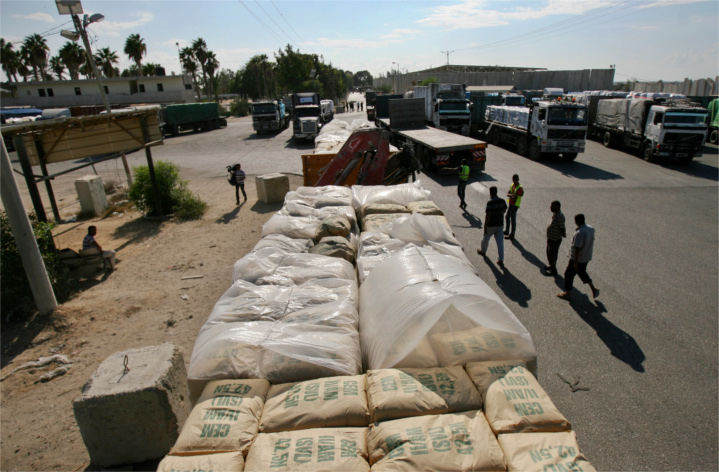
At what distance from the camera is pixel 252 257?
4586 millimetres

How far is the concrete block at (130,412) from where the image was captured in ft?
11.1

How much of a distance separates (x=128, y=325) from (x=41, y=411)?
1753 mm

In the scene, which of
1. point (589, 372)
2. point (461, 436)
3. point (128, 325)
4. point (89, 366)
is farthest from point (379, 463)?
point (128, 325)

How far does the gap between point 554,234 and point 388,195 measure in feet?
9.98

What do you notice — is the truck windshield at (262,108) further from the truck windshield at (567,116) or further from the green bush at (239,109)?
the green bush at (239,109)

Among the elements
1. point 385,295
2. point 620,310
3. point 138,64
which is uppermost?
point 138,64

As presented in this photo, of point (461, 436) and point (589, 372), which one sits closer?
point (461, 436)

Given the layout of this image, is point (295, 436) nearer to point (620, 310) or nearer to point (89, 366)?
point (89, 366)

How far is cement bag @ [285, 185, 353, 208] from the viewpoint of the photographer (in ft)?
23.8

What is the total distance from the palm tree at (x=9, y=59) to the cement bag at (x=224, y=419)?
7037cm

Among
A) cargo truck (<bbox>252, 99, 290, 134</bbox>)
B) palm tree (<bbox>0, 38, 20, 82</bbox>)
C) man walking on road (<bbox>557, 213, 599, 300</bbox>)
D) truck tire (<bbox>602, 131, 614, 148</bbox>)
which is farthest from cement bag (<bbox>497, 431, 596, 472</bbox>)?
palm tree (<bbox>0, 38, 20, 82</bbox>)

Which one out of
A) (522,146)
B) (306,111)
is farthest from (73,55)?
(522,146)

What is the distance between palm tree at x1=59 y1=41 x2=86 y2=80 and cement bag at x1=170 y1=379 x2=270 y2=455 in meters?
60.2

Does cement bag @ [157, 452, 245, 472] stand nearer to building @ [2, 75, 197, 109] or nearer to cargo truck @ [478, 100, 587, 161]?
cargo truck @ [478, 100, 587, 161]
